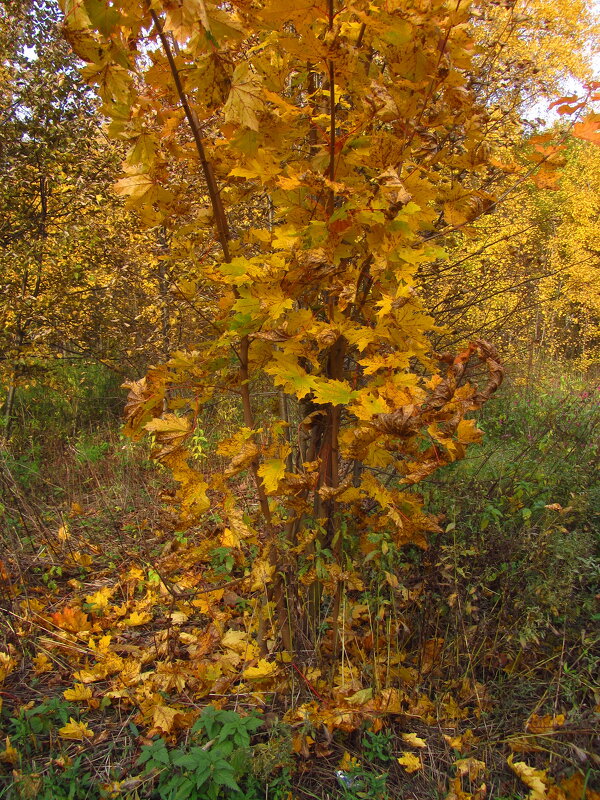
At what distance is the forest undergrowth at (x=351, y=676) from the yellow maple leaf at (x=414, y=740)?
1 centimetres

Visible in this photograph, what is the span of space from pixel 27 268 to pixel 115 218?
0.96 m

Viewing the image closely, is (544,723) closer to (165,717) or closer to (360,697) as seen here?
(360,697)

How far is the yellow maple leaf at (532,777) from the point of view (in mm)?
1557

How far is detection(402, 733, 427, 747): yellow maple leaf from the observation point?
5.78ft

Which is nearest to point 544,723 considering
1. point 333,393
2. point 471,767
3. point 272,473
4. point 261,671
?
point 471,767

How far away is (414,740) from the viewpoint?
1768 mm

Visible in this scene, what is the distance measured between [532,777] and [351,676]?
66 centimetres

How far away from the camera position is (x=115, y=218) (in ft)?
15.7

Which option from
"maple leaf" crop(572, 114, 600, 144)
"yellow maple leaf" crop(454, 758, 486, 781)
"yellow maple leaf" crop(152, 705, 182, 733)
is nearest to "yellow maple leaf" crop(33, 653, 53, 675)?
"yellow maple leaf" crop(152, 705, 182, 733)

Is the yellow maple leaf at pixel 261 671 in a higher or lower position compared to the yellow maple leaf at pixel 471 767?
higher

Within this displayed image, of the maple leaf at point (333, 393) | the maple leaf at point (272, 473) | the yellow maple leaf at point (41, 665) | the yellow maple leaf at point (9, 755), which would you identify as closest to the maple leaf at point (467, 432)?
the maple leaf at point (333, 393)

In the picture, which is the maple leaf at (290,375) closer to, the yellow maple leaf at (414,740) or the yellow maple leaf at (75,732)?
the yellow maple leaf at (414,740)

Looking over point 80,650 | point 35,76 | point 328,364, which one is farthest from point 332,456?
point 35,76

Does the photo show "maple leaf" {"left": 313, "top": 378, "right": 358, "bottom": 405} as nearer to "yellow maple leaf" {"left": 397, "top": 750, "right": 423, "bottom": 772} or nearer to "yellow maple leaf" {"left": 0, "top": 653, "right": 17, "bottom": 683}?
"yellow maple leaf" {"left": 397, "top": 750, "right": 423, "bottom": 772}
